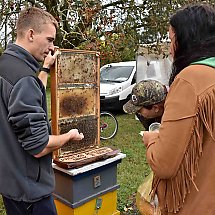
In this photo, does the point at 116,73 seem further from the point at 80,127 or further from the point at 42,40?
the point at 42,40

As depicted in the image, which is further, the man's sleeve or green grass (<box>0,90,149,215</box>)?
green grass (<box>0,90,149,215</box>)

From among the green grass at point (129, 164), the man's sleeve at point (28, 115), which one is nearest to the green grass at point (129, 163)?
the green grass at point (129, 164)

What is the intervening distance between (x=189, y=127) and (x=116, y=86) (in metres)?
8.27

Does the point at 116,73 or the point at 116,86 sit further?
the point at 116,73

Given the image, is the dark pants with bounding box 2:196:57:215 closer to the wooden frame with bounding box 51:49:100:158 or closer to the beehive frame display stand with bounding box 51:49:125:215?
the beehive frame display stand with bounding box 51:49:125:215

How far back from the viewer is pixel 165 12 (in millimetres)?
5090

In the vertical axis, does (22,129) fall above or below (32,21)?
below

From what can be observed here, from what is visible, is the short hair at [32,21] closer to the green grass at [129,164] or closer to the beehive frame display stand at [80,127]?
the beehive frame display stand at [80,127]

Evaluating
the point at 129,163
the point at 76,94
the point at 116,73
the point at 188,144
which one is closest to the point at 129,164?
the point at 129,163

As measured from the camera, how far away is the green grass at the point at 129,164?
389 cm

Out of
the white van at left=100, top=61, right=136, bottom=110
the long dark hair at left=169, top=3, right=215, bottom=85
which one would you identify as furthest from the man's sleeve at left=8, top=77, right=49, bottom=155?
the white van at left=100, top=61, right=136, bottom=110

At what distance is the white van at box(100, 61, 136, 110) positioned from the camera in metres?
9.38

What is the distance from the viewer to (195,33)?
134cm

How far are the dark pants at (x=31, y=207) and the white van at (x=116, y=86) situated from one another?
7.37 meters
